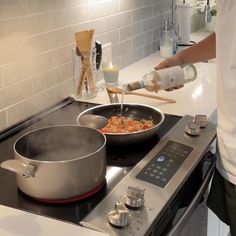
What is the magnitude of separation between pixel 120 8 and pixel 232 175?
1.14m

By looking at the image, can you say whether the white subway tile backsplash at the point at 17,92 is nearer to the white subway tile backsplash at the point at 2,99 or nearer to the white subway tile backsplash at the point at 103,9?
the white subway tile backsplash at the point at 2,99

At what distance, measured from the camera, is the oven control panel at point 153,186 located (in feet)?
3.12

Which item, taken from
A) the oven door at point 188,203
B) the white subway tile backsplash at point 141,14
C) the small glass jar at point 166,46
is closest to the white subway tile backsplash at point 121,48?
the white subway tile backsplash at point 141,14

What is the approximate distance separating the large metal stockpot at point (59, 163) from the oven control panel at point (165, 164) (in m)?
0.13

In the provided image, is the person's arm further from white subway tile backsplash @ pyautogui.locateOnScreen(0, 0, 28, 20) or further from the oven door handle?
white subway tile backsplash @ pyautogui.locateOnScreen(0, 0, 28, 20)

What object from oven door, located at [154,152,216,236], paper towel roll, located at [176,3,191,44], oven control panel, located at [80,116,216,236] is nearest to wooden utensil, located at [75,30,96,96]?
oven control panel, located at [80,116,216,236]

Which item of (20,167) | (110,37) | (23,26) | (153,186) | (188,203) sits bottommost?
(188,203)

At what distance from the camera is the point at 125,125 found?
1.47m

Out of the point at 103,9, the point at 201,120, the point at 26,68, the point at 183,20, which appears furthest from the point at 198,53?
the point at 183,20

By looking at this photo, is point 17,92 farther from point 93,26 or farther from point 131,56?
point 131,56

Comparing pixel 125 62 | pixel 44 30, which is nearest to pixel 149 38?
pixel 125 62

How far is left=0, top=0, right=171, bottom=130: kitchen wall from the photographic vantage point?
1.45m

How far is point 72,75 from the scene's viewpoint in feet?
6.05

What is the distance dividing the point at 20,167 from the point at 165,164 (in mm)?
451
